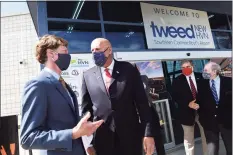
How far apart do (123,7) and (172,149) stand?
3.38 m

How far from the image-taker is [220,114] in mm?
3623

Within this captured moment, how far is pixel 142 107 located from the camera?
6.70ft

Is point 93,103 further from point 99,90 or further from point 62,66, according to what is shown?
point 62,66

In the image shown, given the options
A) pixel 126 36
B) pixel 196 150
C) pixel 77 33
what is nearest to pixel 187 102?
pixel 196 150

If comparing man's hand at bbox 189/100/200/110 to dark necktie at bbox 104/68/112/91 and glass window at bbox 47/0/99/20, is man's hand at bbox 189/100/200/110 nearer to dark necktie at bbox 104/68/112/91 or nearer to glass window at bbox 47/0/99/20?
dark necktie at bbox 104/68/112/91

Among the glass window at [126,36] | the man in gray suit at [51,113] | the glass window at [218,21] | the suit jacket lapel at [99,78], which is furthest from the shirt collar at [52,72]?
the glass window at [218,21]

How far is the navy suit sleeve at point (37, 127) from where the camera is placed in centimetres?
129

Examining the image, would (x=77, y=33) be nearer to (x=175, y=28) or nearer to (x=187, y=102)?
(x=175, y=28)

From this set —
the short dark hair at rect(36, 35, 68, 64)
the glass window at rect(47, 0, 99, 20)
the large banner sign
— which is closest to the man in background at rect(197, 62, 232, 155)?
the large banner sign

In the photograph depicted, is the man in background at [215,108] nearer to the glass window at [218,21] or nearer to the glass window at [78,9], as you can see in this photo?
the glass window at [78,9]

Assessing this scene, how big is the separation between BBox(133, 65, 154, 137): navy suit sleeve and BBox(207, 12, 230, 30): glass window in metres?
4.95

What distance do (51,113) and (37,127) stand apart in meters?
0.12

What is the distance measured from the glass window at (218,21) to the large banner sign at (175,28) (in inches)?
12.1

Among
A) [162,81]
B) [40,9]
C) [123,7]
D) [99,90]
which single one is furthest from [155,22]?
[99,90]
